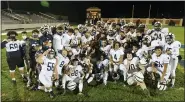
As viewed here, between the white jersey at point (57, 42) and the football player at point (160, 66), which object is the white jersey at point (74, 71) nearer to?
the white jersey at point (57, 42)

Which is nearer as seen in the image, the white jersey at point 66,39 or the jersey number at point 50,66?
the jersey number at point 50,66

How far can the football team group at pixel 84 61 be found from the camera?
8102 millimetres

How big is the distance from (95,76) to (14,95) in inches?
119

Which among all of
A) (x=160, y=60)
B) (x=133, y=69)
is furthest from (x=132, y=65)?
(x=160, y=60)

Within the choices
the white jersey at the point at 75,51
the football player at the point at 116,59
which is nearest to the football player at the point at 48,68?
the white jersey at the point at 75,51

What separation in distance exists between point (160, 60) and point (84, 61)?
2699mm

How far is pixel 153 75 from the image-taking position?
9102mm

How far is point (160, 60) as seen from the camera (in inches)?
348

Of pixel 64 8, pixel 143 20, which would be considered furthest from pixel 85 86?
pixel 143 20

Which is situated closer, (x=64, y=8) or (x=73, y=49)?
Result: (x=73, y=49)

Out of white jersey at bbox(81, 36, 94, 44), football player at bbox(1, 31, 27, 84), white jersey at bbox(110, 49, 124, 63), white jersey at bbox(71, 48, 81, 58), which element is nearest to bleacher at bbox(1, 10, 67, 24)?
white jersey at bbox(81, 36, 94, 44)

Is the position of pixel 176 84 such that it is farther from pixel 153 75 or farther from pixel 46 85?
pixel 46 85

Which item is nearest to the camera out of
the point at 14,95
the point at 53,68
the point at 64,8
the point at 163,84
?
the point at 53,68

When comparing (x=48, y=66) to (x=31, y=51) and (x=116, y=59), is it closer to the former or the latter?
(x=31, y=51)
